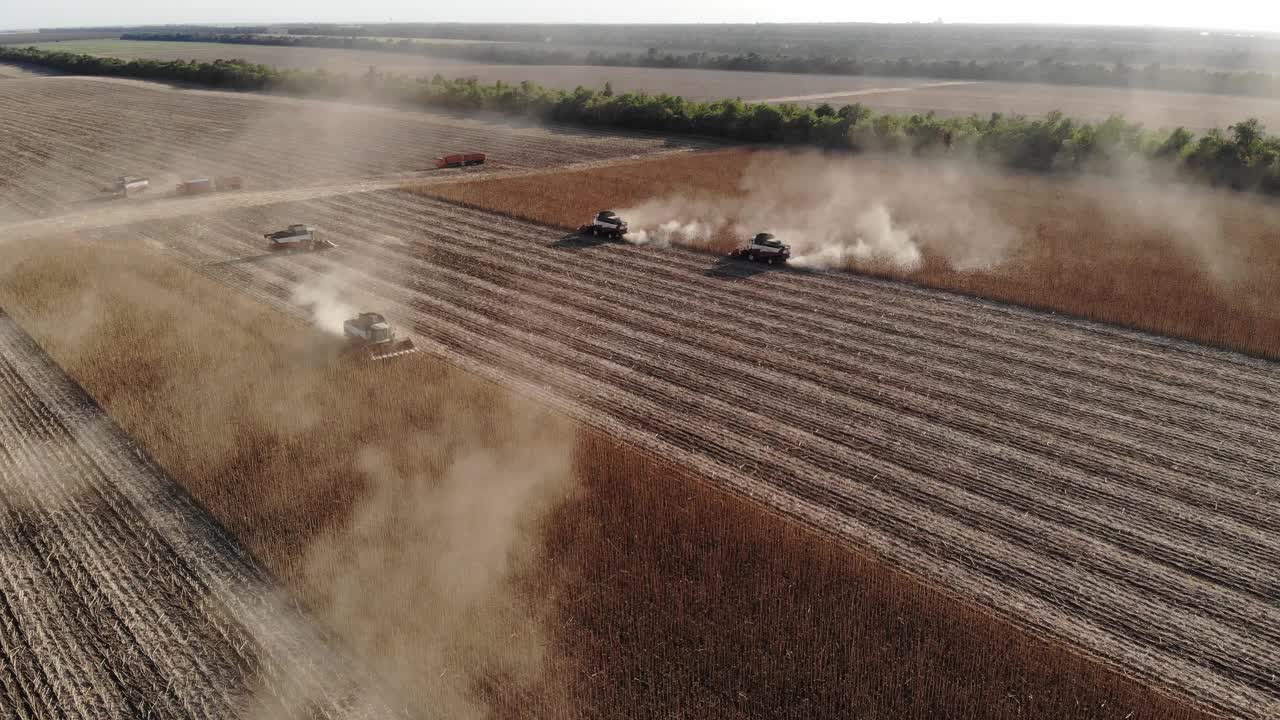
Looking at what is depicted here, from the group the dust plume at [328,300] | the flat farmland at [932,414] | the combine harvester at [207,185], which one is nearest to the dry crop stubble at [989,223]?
the flat farmland at [932,414]

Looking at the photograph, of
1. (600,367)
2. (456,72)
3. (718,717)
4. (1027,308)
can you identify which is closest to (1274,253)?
(1027,308)

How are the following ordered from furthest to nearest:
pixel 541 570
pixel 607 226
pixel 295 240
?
pixel 607 226 < pixel 295 240 < pixel 541 570

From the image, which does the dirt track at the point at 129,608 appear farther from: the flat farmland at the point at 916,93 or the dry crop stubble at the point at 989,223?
the flat farmland at the point at 916,93

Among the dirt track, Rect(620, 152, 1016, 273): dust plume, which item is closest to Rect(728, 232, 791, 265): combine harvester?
Rect(620, 152, 1016, 273): dust plume

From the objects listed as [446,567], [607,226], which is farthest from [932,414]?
[607,226]

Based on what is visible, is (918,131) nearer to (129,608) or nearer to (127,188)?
(127,188)

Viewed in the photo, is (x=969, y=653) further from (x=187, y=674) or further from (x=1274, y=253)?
(x=1274, y=253)

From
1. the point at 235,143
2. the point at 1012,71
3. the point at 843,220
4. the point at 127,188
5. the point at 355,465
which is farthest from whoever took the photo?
the point at 1012,71
